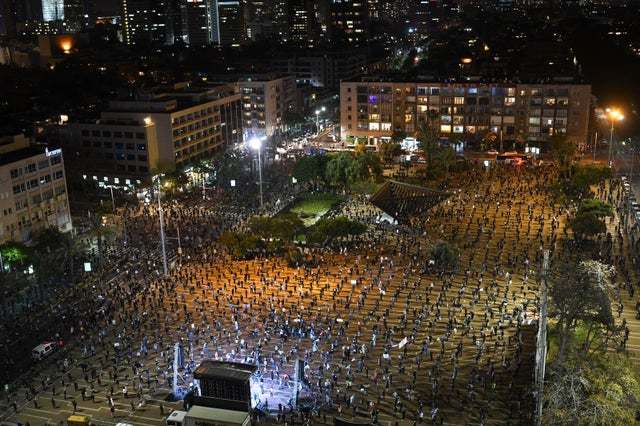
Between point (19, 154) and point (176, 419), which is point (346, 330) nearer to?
point (176, 419)

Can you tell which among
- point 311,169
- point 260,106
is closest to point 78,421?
point 311,169

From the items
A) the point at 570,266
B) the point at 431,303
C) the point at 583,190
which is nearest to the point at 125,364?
the point at 431,303

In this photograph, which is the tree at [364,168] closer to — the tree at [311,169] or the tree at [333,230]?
the tree at [311,169]

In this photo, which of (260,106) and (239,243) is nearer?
(239,243)

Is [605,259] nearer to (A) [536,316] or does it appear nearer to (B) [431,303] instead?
(A) [536,316]

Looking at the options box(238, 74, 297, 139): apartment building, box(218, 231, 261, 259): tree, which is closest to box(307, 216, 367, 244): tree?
box(218, 231, 261, 259): tree

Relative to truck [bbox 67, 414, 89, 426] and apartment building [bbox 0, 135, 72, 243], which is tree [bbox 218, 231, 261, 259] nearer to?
apartment building [bbox 0, 135, 72, 243]
